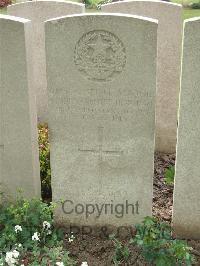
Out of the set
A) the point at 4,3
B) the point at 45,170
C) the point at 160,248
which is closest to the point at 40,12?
the point at 45,170

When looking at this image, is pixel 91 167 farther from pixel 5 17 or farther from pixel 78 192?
A: pixel 5 17

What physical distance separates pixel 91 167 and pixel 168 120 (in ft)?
6.67

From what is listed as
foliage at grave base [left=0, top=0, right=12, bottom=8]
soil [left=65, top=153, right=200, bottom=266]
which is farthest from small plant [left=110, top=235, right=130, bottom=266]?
foliage at grave base [left=0, top=0, right=12, bottom=8]

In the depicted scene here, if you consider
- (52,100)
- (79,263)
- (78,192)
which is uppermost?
(52,100)

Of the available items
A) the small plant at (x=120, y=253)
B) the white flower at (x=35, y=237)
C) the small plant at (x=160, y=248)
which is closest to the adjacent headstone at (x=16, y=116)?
the white flower at (x=35, y=237)

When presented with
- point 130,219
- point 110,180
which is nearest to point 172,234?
point 130,219

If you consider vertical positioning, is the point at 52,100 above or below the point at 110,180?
above

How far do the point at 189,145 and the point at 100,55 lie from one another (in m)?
1.09

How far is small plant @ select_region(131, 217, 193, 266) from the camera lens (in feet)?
12.0

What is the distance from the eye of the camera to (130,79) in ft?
12.4

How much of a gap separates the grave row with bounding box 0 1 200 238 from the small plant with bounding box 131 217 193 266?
0.42 m

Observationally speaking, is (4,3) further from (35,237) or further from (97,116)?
(35,237)

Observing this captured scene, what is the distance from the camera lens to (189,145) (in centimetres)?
389

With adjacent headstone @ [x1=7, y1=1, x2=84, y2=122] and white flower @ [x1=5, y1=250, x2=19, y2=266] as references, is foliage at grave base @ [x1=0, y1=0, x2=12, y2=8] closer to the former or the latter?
adjacent headstone @ [x1=7, y1=1, x2=84, y2=122]
